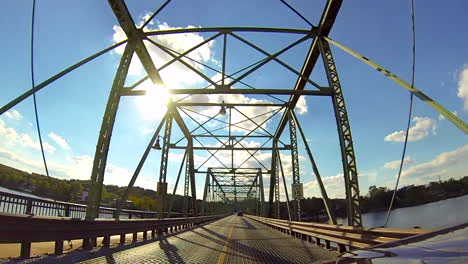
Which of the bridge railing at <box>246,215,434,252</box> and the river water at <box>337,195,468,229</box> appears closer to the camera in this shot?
the bridge railing at <box>246,215,434,252</box>

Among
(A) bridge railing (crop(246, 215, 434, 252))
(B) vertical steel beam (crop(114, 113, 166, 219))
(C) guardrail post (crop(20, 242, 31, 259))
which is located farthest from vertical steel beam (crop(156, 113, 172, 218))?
(C) guardrail post (crop(20, 242, 31, 259))

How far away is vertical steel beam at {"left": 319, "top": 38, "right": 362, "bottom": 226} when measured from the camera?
12773 millimetres

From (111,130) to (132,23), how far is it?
4456mm

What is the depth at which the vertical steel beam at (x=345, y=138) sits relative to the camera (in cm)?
1277

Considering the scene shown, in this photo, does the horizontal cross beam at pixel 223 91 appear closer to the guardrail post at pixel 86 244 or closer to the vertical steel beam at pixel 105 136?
the vertical steel beam at pixel 105 136

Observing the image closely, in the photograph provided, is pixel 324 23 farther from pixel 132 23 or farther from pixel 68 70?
pixel 68 70

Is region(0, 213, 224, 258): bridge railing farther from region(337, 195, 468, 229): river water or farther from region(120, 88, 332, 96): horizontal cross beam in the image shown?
region(337, 195, 468, 229): river water

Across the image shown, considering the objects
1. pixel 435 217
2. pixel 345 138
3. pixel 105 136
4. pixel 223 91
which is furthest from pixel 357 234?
pixel 435 217

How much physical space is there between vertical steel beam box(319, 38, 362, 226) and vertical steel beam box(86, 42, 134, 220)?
328 inches

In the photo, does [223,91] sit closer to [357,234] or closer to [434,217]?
[357,234]

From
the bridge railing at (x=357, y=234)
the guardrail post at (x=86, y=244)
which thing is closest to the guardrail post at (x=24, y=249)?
the guardrail post at (x=86, y=244)

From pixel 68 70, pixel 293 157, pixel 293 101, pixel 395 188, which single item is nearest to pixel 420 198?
pixel 293 157

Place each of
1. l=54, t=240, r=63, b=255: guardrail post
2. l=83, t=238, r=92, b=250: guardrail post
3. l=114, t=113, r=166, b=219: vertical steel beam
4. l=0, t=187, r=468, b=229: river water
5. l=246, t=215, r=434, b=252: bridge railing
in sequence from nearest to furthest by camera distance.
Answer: l=246, t=215, r=434, b=252: bridge railing, l=54, t=240, r=63, b=255: guardrail post, l=83, t=238, r=92, b=250: guardrail post, l=114, t=113, r=166, b=219: vertical steel beam, l=0, t=187, r=468, b=229: river water

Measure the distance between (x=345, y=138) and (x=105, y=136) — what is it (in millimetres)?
9375
